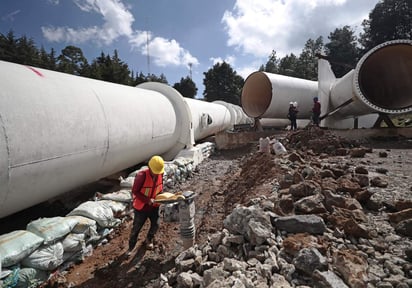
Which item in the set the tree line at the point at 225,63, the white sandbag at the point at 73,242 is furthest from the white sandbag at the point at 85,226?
the tree line at the point at 225,63

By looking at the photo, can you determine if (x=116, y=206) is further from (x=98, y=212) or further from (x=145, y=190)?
(x=145, y=190)

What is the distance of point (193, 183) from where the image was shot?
21.0 feet

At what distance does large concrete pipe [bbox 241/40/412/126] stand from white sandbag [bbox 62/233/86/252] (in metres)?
8.02

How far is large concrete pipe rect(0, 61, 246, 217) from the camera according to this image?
2.69 meters

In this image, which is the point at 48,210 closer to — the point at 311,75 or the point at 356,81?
the point at 356,81

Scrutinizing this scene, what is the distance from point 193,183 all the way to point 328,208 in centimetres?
419

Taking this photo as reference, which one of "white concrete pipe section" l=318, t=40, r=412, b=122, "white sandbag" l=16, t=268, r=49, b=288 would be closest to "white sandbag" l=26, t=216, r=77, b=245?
"white sandbag" l=16, t=268, r=49, b=288

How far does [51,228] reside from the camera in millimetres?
2617

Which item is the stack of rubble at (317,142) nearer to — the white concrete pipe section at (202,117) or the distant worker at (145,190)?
the white concrete pipe section at (202,117)

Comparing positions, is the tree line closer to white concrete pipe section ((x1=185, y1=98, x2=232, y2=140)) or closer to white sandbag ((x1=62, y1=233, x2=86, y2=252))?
white concrete pipe section ((x1=185, y1=98, x2=232, y2=140))

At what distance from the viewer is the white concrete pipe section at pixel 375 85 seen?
7207 mm

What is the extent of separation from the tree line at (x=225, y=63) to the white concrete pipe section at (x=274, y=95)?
36.7ft

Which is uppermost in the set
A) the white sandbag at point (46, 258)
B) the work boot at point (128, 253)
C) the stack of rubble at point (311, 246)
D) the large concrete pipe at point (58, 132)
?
the large concrete pipe at point (58, 132)

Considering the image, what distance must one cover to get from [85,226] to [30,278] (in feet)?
2.59
